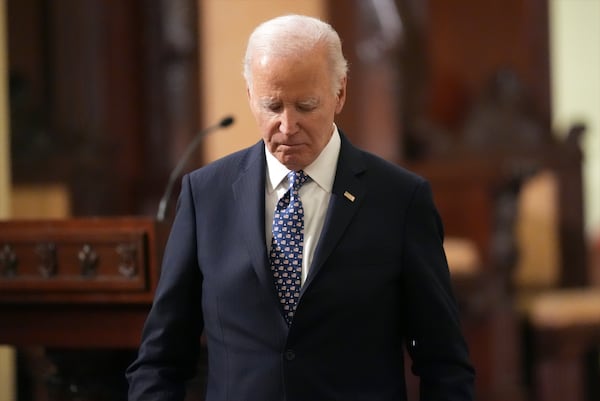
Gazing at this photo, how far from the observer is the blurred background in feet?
20.0

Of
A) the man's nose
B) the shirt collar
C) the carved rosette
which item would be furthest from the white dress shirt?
the carved rosette

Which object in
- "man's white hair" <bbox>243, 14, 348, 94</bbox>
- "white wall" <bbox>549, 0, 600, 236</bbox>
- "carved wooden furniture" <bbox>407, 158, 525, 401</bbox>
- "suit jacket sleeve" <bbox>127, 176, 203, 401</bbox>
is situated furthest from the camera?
"white wall" <bbox>549, 0, 600, 236</bbox>

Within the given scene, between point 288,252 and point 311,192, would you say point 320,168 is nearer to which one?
point 311,192

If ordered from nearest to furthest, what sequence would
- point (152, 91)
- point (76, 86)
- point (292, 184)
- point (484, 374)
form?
1. point (292, 184)
2. point (484, 374)
3. point (76, 86)
4. point (152, 91)

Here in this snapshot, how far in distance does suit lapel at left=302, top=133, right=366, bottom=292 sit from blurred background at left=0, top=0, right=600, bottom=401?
376 centimetres

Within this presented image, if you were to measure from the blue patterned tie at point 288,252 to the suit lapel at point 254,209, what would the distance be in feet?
0.09

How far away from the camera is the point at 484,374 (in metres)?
6.00

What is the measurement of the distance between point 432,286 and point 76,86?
4680 millimetres

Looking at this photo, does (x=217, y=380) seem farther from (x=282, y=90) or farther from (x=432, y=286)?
(x=282, y=90)

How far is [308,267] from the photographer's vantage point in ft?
7.02

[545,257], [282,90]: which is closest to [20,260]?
[282,90]

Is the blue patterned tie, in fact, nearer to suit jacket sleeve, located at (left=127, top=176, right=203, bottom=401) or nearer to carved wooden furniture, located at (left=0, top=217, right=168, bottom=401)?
suit jacket sleeve, located at (left=127, top=176, right=203, bottom=401)

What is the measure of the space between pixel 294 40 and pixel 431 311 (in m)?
0.59

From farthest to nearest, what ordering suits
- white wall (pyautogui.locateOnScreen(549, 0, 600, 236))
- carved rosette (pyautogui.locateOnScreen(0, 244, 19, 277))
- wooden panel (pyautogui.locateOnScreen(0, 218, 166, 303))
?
white wall (pyautogui.locateOnScreen(549, 0, 600, 236)) < carved rosette (pyautogui.locateOnScreen(0, 244, 19, 277)) < wooden panel (pyautogui.locateOnScreen(0, 218, 166, 303))
